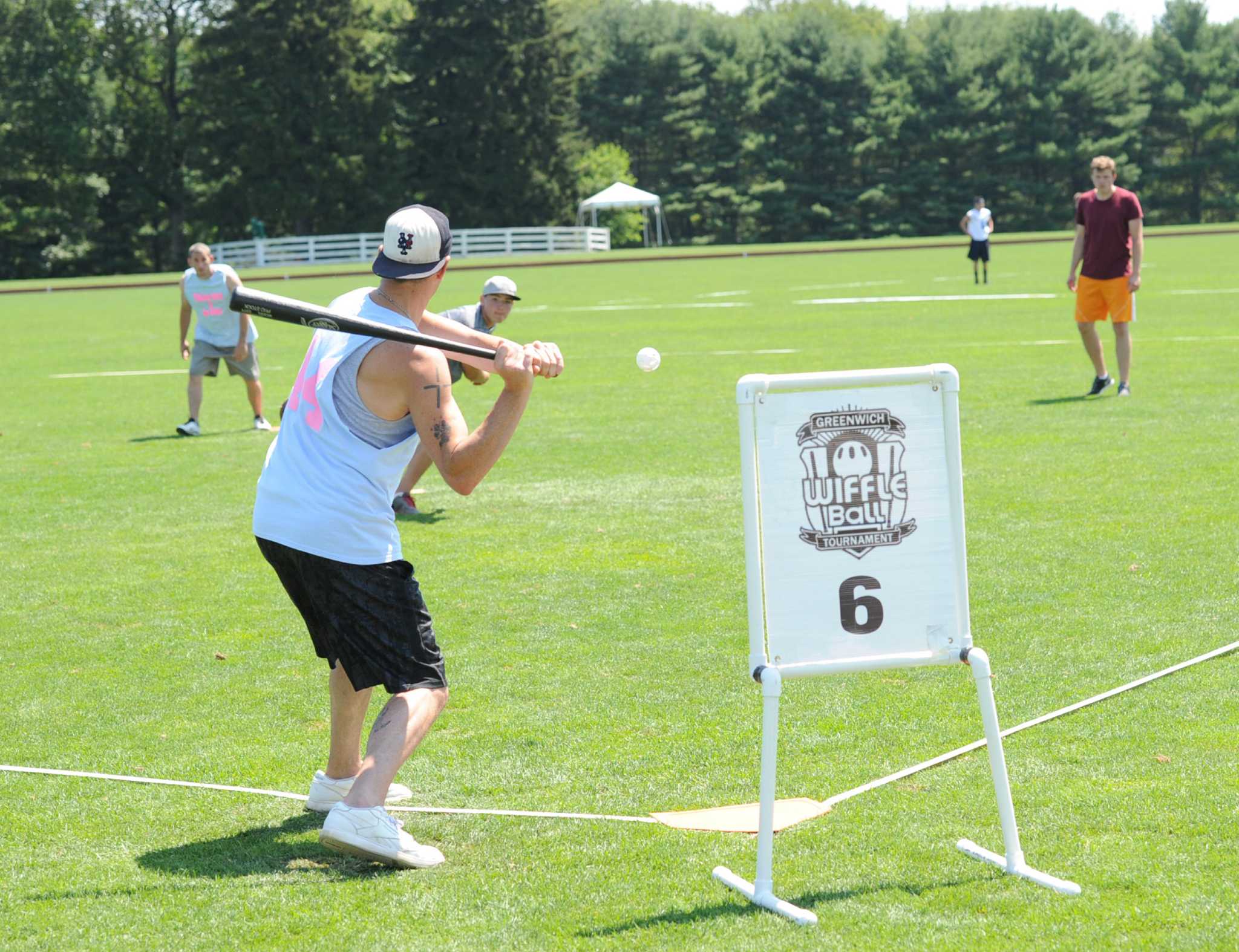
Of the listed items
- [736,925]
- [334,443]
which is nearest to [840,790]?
[736,925]

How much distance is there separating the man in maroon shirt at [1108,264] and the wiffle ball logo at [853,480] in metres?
11.0

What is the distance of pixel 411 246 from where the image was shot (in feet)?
15.6

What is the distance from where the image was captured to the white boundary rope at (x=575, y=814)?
5148 mm

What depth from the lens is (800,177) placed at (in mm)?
86938

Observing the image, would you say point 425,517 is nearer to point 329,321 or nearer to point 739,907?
point 329,321

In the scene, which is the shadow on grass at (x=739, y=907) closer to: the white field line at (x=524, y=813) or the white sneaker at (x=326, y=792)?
the white field line at (x=524, y=813)

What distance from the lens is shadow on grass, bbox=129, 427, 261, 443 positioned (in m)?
15.1

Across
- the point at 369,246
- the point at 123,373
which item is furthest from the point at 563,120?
the point at 123,373

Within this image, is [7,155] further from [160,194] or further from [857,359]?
[857,359]

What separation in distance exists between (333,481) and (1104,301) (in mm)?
11730

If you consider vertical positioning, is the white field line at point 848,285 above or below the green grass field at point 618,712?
above

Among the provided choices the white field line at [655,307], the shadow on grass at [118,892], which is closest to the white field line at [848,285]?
the white field line at [655,307]

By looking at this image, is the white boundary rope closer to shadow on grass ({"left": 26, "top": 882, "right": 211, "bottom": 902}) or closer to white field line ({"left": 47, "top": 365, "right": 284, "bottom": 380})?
shadow on grass ({"left": 26, "top": 882, "right": 211, "bottom": 902})

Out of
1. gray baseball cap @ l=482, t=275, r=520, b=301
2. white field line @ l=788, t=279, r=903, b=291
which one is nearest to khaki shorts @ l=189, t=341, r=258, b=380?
gray baseball cap @ l=482, t=275, r=520, b=301
